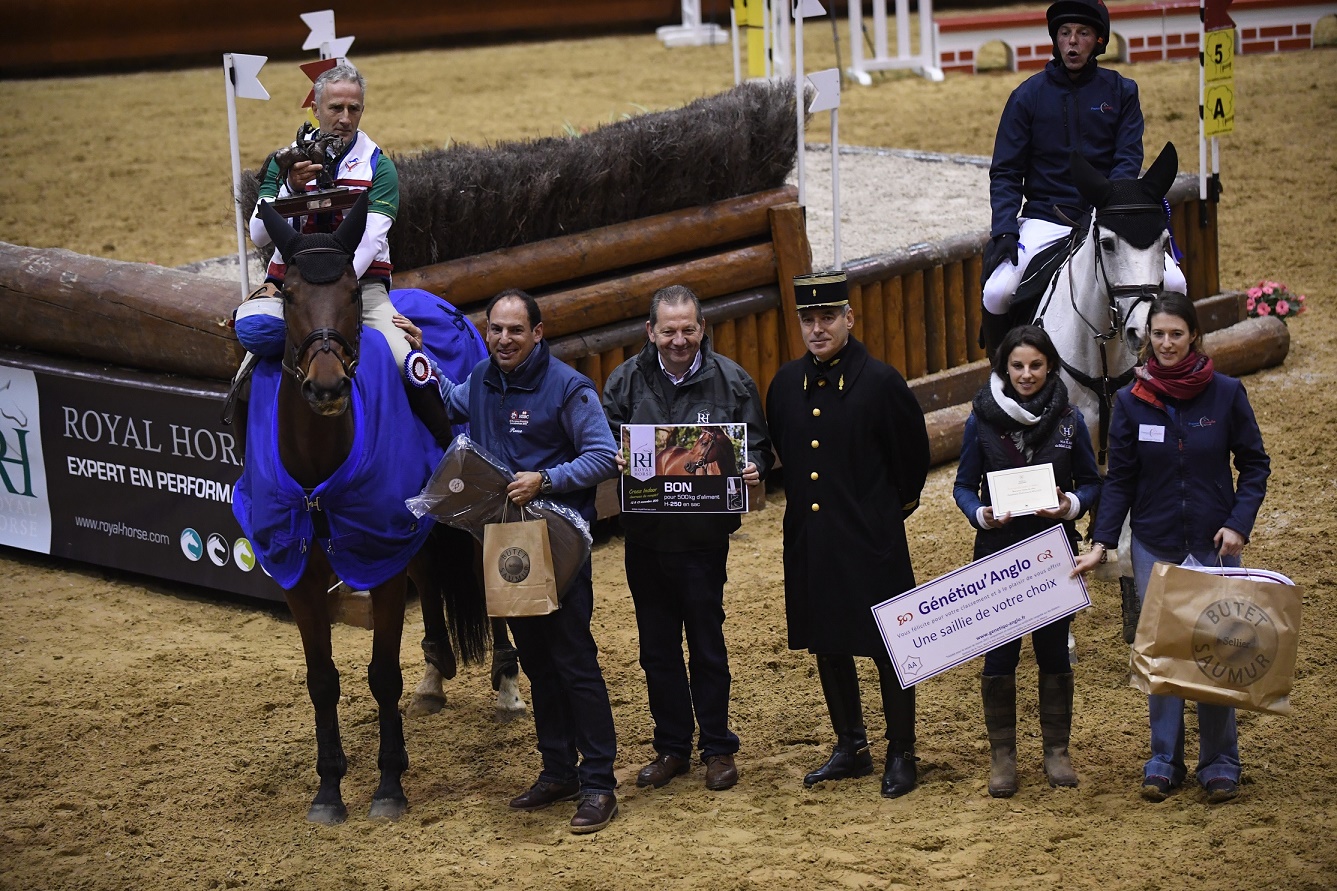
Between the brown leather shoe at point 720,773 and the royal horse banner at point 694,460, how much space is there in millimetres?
955

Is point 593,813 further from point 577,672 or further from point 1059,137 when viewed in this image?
point 1059,137

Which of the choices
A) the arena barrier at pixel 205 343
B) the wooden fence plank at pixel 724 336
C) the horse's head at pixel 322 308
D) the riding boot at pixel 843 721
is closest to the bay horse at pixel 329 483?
the horse's head at pixel 322 308

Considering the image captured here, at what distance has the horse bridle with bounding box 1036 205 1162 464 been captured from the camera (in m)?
5.78

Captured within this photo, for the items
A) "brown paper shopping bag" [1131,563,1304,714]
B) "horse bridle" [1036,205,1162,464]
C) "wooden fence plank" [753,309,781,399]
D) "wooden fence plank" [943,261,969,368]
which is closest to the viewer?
"brown paper shopping bag" [1131,563,1304,714]

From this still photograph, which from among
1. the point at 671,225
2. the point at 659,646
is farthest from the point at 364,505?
the point at 671,225

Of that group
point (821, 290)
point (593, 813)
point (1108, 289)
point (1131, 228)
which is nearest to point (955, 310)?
point (1108, 289)

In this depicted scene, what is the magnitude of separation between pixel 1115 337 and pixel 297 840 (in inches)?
152

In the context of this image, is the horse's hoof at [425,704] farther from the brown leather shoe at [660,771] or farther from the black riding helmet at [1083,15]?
the black riding helmet at [1083,15]

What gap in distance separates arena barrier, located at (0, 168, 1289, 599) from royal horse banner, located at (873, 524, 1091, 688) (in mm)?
3259

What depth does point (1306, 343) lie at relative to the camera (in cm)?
1048

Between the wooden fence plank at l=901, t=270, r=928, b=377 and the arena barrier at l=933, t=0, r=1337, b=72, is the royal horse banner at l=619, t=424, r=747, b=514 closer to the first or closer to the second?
the wooden fence plank at l=901, t=270, r=928, b=377

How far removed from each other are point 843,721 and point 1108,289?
2.18 m

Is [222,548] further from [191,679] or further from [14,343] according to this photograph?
[14,343]

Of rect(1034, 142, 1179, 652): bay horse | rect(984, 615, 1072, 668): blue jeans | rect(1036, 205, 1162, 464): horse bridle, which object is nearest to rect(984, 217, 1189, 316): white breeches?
rect(1036, 205, 1162, 464): horse bridle
